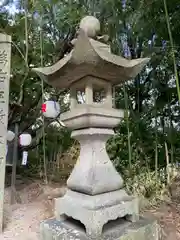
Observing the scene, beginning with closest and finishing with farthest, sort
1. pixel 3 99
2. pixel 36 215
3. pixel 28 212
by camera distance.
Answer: pixel 3 99 < pixel 36 215 < pixel 28 212

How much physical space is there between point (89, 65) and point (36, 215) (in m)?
2.16

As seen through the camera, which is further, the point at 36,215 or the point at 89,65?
the point at 36,215

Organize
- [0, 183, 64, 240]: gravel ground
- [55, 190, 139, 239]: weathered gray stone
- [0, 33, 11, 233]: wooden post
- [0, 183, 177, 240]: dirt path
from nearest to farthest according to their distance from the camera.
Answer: [55, 190, 139, 239]: weathered gray stone → [0, 183, 177, 240]: dirt path → [0, 183, 64, 240]: gravel ground → [0, 33, 11, 233]: wooden post

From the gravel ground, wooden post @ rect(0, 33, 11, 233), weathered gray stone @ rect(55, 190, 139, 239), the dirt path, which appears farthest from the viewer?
wooden post @ rect(0, 33, 11, 233)

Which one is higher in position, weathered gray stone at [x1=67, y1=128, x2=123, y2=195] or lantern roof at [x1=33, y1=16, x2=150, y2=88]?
lantern roof at [x1=33, y1=16, x2=150, y2=88]

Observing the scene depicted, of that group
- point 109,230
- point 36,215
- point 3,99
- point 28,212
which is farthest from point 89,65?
point 28,212

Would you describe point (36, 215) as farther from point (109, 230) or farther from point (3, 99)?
point (109, 230)

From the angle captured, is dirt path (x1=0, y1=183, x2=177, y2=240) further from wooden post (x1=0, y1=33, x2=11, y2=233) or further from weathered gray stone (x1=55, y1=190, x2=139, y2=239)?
weathered gray stone (x1=55, y1=190, x2=139, y2=239)

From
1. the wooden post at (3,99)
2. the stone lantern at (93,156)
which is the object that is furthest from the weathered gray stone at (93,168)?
the wooden post at (3,99)

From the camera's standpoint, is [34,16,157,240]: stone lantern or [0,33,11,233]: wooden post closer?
[34,16,157,240]: stone lantern

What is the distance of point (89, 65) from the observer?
159cm

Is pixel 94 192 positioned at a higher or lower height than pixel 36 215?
higher

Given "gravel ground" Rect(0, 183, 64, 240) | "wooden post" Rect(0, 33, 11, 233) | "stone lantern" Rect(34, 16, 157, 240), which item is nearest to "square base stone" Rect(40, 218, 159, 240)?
"stone lantern" Rect(34, 16, 157, 240)

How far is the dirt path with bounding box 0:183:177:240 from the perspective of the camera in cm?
229
